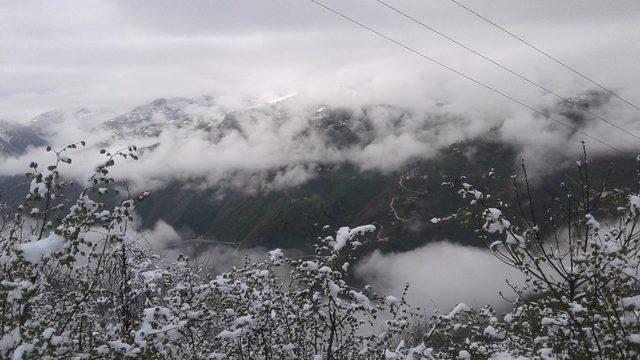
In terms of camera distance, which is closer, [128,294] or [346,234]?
[346,234]

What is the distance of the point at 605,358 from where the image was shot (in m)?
10.9

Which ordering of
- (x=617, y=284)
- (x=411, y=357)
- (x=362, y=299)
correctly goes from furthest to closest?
(x=411, y=357), (x=362, y=299), (x=617, y=284)

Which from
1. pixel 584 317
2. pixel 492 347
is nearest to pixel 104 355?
pixel 584 317

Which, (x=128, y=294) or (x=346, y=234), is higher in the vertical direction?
(x=346, y=234)

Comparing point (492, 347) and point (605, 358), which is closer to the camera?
point (605, 358)

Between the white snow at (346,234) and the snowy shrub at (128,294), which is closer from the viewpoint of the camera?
the snowy shrub at (128,294)

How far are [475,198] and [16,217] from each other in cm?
1091

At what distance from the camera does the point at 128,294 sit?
18.8 meters

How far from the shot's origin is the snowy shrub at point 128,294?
8.79m

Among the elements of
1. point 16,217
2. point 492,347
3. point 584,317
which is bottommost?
point 492,347

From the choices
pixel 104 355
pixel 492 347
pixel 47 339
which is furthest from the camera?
pixel 492 347

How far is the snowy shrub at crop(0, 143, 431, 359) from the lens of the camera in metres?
8.79

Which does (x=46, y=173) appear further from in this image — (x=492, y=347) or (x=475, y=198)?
(x=492, y=347)

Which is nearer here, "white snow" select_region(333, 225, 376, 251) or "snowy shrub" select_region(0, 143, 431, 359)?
"snowy shrub" select_region(0, 143, 431, 359)
